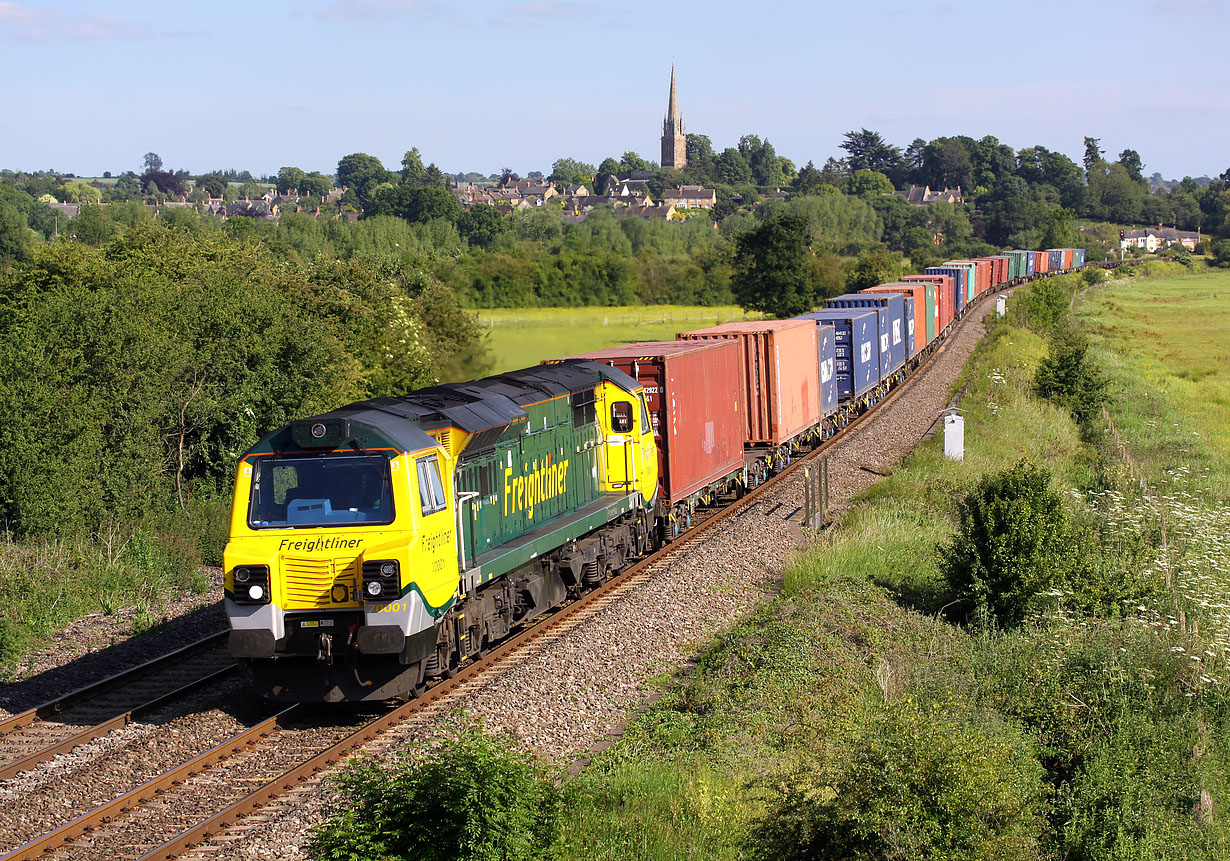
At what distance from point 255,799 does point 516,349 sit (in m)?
53.5

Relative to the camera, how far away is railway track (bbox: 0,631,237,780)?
11.7m

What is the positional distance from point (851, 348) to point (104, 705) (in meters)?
25.8

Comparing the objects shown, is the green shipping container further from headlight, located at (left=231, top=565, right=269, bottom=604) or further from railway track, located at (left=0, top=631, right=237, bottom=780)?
headlight, located at (left=231, top=565, right=269, bottom=604)

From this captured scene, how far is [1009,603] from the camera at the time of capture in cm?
1611

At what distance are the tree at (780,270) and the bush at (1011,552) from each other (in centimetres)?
6218

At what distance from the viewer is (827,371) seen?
32156 mm

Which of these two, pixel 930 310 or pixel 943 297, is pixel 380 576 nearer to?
pixel 930 310

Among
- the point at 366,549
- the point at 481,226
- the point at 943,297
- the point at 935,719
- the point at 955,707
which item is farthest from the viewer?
the point at 481,226

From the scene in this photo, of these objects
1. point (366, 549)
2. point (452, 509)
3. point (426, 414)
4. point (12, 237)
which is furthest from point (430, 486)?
point (12, 237)

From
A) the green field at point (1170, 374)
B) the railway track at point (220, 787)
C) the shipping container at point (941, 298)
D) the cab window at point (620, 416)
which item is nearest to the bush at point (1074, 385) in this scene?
the green field at point (1170, 374)

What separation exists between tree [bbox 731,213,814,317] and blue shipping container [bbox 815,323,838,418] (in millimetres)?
45592

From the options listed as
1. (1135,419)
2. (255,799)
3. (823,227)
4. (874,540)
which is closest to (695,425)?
(874,540)

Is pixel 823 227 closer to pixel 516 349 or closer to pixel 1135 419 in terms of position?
pixel 516 349

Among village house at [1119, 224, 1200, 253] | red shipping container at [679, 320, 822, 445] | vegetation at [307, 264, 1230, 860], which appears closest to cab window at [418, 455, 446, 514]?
vegetation at [307, 264, 1230, 860]
